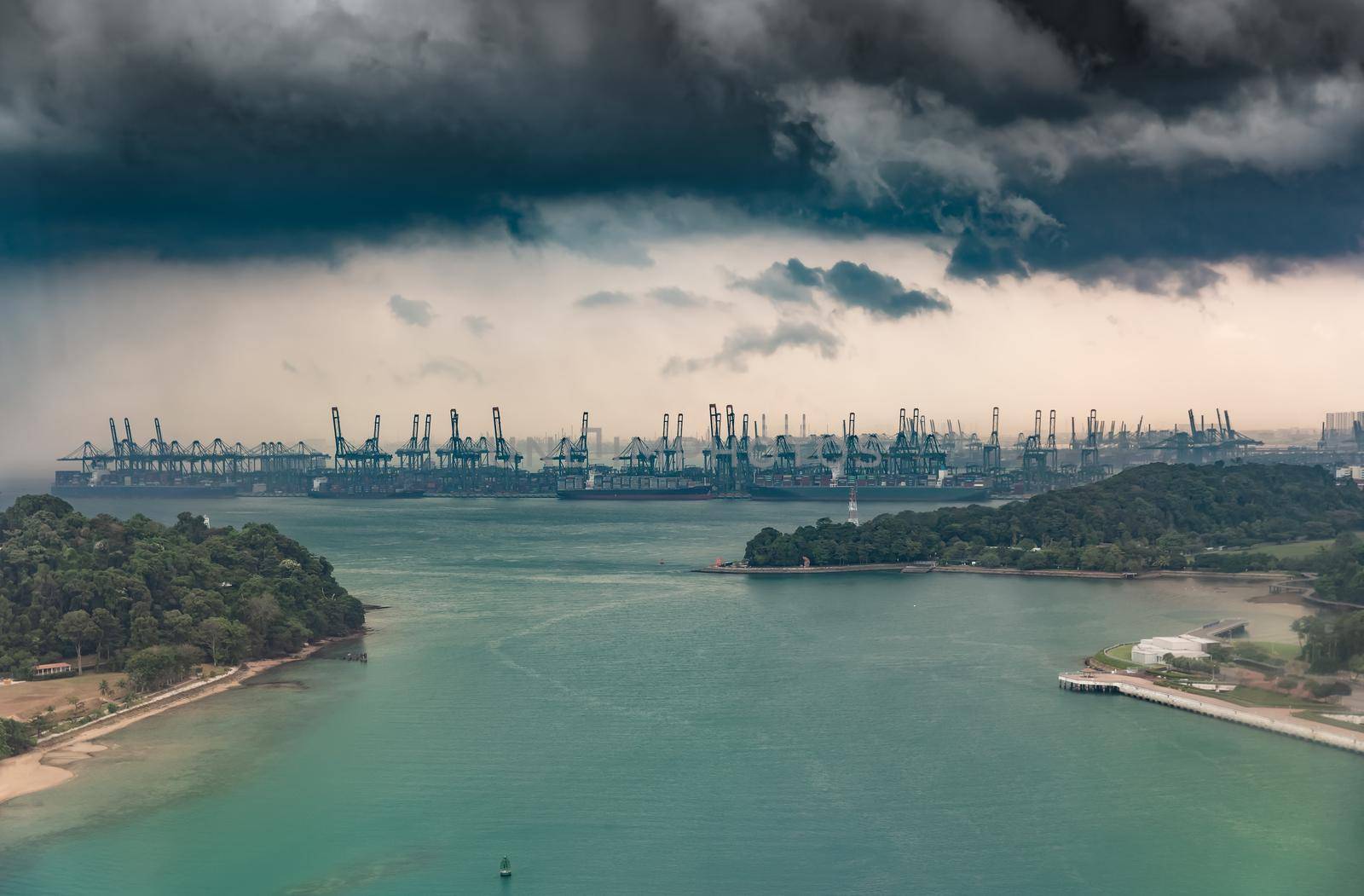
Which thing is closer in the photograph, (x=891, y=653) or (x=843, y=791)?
(x=843, y=791)

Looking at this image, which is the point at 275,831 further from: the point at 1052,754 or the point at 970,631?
the point at 970,631

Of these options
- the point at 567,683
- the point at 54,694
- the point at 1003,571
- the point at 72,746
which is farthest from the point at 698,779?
the point at 1003,571

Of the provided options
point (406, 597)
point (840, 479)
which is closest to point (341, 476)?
point (840, 479)

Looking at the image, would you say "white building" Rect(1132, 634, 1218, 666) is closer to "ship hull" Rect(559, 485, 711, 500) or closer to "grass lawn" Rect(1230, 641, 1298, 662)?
"grass lawn" Rect(1230, 641, 1298, 662)

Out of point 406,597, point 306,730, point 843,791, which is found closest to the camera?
point 843,791

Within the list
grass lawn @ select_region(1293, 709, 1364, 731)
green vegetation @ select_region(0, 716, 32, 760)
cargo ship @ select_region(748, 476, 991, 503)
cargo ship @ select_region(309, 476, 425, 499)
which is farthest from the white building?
cargo ship @ select_region(309, 476, 425, 499)

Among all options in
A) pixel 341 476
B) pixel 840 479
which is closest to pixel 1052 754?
pixel 840 479

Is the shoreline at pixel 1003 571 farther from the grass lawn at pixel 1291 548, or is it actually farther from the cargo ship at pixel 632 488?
the cargo ship at pixel 632 488

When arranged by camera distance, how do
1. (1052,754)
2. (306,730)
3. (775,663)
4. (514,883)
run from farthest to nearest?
(775,663) < (306,730) < (1052,754) < (514,883)
